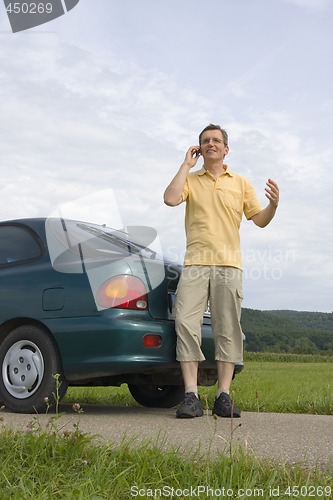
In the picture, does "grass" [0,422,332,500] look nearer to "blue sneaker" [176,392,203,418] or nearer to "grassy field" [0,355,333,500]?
"grassy field" [0,355,333,500]

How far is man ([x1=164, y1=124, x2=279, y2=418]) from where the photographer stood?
16.7ft

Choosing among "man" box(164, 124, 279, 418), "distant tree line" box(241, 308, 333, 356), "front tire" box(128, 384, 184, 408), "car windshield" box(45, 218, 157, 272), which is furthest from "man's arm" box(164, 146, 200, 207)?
"distant tree line" box(241, 308, 333, 356)

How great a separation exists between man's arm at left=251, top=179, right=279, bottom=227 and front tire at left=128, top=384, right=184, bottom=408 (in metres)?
1.75

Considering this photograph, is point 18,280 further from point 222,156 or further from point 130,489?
point 130,489

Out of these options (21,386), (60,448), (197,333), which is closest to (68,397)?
(21,386)

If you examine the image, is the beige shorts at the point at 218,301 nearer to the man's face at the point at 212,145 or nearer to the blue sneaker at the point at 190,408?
the blue sneaker at the point at 190,408

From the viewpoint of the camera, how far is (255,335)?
172 feet

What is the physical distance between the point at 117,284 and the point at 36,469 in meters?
2.00

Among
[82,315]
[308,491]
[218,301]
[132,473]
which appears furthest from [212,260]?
[308,491]

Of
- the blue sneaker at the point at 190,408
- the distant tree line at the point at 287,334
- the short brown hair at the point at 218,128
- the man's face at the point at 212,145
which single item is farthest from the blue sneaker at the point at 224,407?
the distant tree line at the point at 287,334

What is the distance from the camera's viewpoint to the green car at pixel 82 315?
194 inches

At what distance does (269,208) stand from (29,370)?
2.26 metres

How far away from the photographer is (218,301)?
Result: 5254 millimetres

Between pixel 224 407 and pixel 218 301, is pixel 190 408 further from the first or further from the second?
pixel 218 301
